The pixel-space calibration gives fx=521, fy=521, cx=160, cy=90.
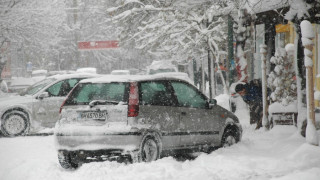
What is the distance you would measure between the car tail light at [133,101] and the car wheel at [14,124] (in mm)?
6007

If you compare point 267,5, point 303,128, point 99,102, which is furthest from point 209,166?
point 267,5

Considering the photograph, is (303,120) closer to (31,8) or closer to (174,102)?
(174,102)

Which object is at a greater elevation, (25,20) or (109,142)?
(25,20)

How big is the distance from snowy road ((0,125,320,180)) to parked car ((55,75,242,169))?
26cm

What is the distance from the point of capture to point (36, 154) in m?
10.4

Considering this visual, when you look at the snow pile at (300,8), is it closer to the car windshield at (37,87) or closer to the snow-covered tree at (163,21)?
the snow-covered tree at (163,21)

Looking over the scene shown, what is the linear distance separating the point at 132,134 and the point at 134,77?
1.15 metres

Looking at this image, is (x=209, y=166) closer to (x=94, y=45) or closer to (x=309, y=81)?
(x=309, y=81)

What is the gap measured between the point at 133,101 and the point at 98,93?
0.69 m

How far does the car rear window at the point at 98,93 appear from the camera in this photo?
27.4 feet

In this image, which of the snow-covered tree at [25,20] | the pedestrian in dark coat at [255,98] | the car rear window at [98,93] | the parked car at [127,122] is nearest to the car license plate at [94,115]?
the parked car at [127,122]

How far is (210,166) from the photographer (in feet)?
26.4

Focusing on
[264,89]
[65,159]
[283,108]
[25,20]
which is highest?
[25,20]

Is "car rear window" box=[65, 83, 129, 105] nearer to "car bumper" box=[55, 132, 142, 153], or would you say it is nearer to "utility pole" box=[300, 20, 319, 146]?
"car bumper" box=[55, 132, 142, 153]
